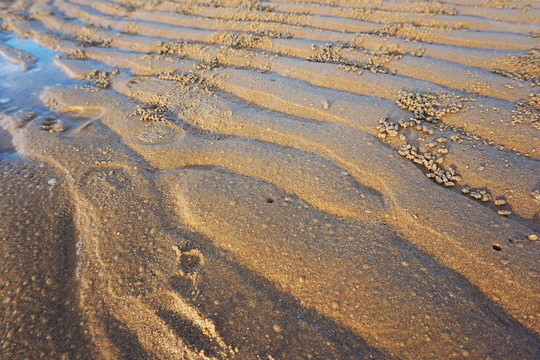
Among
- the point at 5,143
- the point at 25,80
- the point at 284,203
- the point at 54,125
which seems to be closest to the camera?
the point at 284,203

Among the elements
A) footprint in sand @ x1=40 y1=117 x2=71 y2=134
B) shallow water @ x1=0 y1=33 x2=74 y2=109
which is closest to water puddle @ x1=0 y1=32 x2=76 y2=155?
shallow water @ x1=0 y1=33 x2=74 y2=109

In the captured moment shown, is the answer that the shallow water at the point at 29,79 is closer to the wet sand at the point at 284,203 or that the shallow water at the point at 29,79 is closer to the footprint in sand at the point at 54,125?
the wet sand at the point at 284,203

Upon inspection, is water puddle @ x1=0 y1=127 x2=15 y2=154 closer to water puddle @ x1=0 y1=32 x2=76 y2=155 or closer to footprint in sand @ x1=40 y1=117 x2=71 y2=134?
water puddle @ x1=0 y1=32 x2=76 y2=155

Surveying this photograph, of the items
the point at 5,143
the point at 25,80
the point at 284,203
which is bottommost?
the point at 5,143

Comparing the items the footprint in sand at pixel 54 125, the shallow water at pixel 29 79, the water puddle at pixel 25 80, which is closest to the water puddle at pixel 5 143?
the water puddle at pixel 25 80

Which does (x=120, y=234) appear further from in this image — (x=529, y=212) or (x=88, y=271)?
(x=529, y=212)

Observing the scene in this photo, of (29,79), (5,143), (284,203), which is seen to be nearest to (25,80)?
(29,79)

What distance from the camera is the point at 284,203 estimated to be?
219cm

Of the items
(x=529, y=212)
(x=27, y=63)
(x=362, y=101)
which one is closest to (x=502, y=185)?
(x=529, y=212)

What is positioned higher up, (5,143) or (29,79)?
(29,79)

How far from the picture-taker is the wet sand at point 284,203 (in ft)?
5.23

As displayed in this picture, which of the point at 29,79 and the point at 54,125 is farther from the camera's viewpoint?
the point at 29,79

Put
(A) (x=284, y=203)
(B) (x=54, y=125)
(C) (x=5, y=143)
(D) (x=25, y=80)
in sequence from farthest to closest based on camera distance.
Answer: (D) (x=25, y=80) → (B) (x=54, y=125) → (C) (x=5, y=143) → (A) (x=284, y=203)

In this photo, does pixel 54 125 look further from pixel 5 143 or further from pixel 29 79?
pixel 29 79
